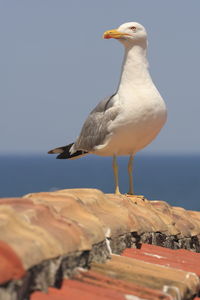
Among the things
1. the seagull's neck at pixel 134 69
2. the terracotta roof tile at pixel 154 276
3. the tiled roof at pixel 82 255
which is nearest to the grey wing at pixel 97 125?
the seagull's neck at pixel 134 69

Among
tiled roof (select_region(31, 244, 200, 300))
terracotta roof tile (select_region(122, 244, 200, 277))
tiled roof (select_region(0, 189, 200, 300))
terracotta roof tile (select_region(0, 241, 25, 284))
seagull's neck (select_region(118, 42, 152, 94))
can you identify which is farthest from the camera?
seagull's neck (select_region(118, 42, 152, 94))

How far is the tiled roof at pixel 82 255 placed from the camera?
10.8 feet

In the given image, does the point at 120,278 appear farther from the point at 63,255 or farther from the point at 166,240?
the point at 166,240

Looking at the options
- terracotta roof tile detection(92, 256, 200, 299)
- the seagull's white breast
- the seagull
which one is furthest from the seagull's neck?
terracotta roof tile detection(92, 256, 200, 299)

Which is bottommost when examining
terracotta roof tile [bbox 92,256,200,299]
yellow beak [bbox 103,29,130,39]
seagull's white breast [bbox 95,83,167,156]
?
terracotta roof tile [bbox 92,256,200,299]

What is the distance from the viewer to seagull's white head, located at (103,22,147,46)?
802 centimetres

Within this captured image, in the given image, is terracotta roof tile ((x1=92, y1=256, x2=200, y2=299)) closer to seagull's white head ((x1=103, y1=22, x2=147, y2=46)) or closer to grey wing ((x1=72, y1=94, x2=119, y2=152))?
grey wing ((x1=72, y1=94, x2=119, y2=152))

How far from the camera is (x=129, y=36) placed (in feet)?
26.3

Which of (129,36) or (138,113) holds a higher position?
(129,36)

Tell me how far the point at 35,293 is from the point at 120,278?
72 centimetres

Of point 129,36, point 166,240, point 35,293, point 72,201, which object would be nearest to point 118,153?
point 129,36

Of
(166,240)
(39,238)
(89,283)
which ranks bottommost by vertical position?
(166,240)

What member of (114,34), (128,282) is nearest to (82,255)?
(128,282)

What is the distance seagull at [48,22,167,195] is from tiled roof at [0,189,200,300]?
2342mm
